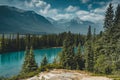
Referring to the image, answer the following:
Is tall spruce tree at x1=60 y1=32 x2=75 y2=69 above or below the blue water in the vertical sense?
above

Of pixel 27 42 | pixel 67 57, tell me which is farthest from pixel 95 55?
pixel 27 42

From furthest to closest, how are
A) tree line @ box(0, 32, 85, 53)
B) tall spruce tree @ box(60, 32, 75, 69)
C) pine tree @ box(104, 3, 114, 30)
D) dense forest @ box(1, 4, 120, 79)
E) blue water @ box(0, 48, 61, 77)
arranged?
tree line @ box(0, 32, 85, 53), blue water @ box(0, 48, 61, 77), tall spruce tree @ box(60, 32, 75, 69), pine tree @ box(104, 3, 114, 30), dense forest @ box(1, 4, 120, 79)

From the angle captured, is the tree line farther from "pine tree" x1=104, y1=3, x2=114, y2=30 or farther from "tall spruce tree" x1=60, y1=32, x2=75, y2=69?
"pine tree" x1=104, y1=3, x2=114, y2=30

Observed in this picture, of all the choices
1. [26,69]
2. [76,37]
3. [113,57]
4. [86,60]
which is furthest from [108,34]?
[76,37]

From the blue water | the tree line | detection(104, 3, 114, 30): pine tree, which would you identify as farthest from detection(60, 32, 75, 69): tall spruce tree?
the tree line

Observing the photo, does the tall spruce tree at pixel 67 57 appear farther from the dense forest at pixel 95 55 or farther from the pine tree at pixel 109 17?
the pine tree at pixel 109 17

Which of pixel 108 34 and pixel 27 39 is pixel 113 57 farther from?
pixel 27 39

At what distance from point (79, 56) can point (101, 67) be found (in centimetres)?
1542

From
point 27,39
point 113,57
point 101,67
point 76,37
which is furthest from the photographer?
point 76,37

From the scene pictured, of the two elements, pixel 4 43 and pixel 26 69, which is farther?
pixel 4 43

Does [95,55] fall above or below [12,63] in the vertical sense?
above

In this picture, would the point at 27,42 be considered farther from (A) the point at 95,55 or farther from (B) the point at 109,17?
(B) the point at 109,17

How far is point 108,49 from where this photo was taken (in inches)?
1623

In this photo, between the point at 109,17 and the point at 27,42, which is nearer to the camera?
the point at 109,17
